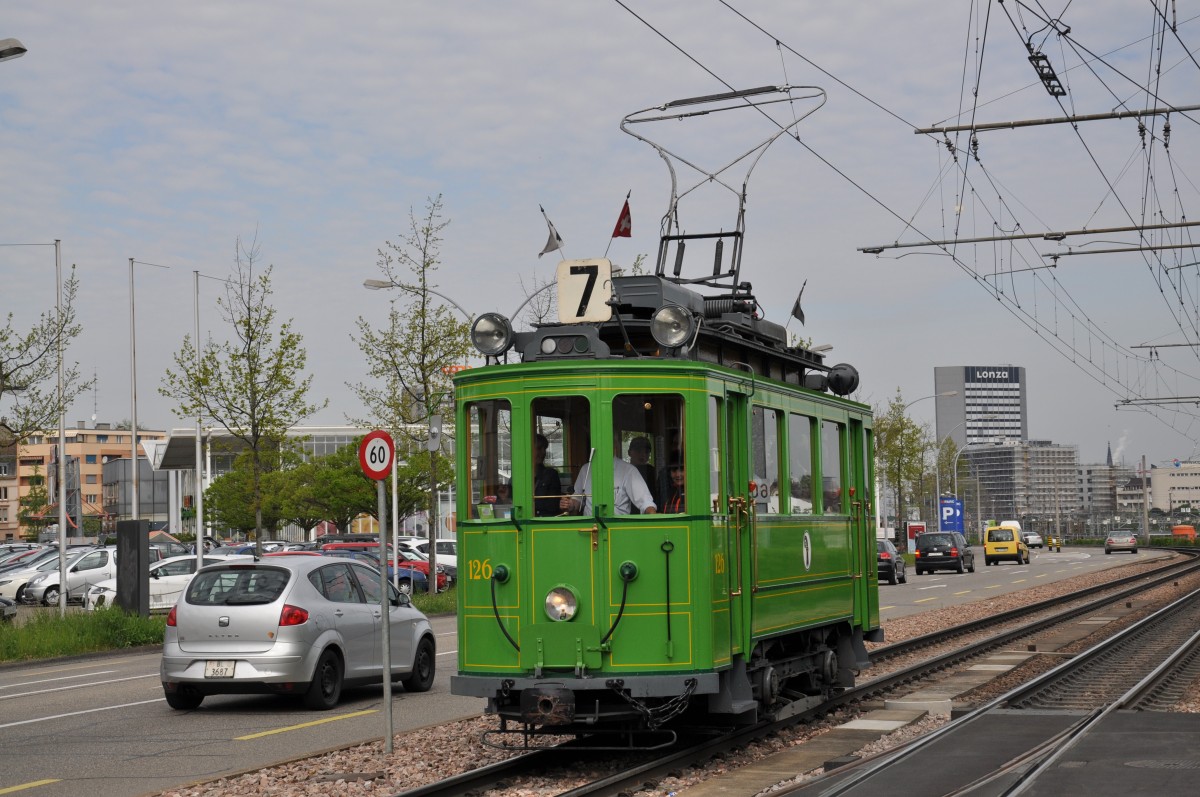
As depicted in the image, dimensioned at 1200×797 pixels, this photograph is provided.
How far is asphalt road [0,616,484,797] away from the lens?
435 inches

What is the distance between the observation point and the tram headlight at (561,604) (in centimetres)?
1009

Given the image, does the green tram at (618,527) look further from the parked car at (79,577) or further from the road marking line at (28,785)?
the parked car at (79,577)

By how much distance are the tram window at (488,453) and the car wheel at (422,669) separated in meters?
6.17

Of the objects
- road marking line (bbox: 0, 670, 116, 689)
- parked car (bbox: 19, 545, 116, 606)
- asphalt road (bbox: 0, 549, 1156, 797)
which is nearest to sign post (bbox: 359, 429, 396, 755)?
asphalt road (bbox: 0, 549, 1156, 797)

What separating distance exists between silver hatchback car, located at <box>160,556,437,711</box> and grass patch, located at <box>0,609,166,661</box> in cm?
849

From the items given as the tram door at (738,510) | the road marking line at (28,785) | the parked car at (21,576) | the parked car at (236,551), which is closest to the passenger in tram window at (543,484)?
the tram door at (738,510)

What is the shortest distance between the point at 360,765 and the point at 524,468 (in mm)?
2539

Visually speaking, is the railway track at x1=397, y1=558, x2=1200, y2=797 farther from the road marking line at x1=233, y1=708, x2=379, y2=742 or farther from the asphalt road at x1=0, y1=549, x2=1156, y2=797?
the road marking line at x1=233, y1=708, x2=379, y2=742

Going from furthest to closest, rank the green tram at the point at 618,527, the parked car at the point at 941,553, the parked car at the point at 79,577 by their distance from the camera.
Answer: the parked car at the point at 941,553
the parked car at the point at 79,577
the green tram at the point at 618,527

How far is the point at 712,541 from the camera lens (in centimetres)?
1030

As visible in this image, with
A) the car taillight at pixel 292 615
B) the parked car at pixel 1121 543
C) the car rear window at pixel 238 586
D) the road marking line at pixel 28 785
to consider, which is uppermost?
the car rear window at pixel 238 586

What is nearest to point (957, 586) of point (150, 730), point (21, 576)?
point (21, 576)

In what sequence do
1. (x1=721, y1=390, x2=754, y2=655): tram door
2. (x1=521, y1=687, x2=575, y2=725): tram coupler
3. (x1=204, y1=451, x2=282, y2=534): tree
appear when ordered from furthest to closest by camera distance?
(x1=204, y1=451, x2=282, y2=534): tree < (x1=721, y1=390, x2=754, y2=655): tram door < (x1=521, y1=687, x2=575, y2=725): tram coupler

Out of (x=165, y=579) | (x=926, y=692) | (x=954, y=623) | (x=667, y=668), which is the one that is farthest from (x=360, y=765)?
(x=165, y=579)
